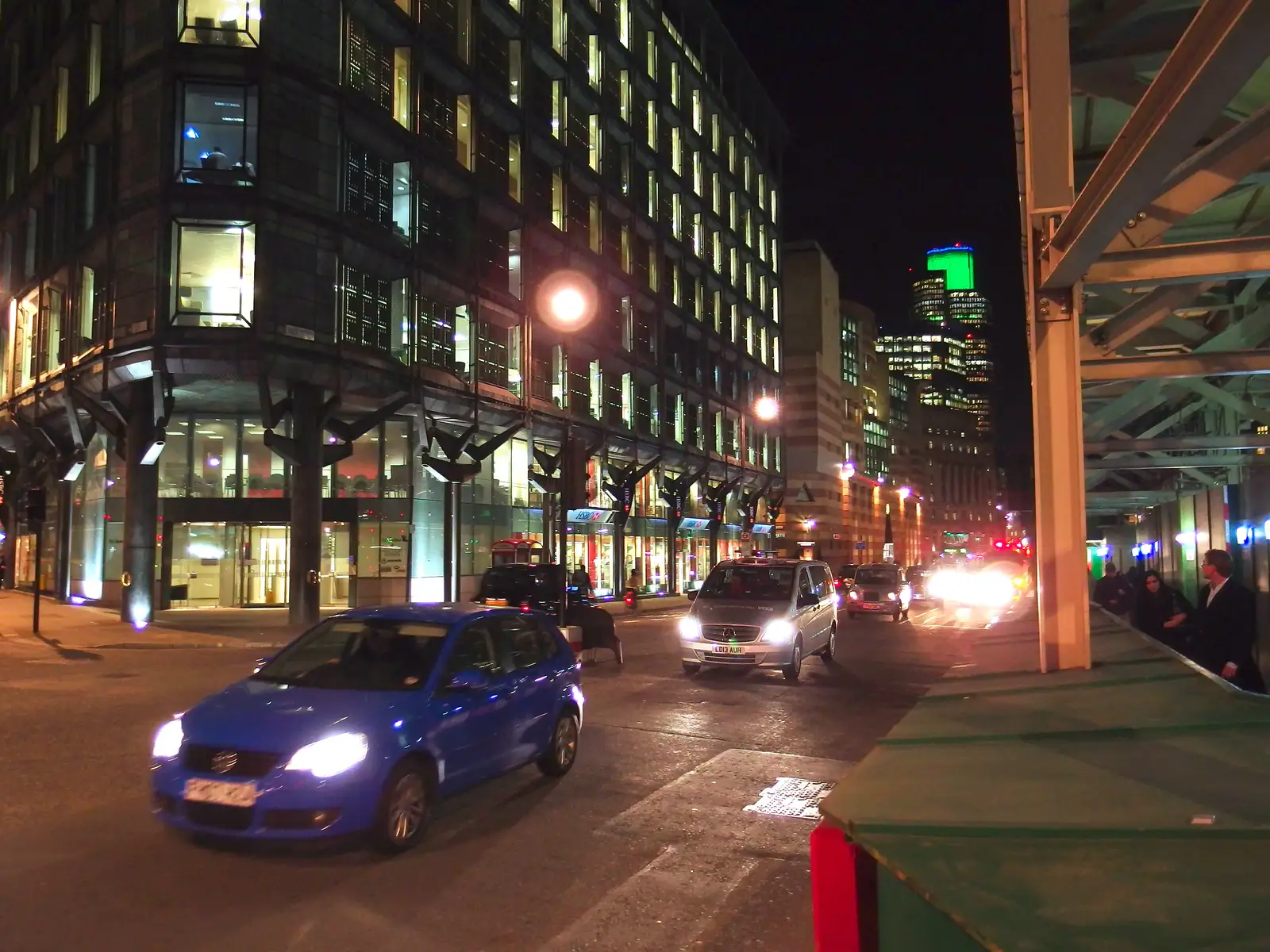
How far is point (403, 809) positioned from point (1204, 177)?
264 inches

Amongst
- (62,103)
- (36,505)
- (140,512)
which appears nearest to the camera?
(36,505)

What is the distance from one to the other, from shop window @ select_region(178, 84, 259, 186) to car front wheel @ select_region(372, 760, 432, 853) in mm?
23931

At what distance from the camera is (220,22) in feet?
88.0

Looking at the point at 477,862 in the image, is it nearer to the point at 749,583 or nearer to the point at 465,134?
the point at 749,583

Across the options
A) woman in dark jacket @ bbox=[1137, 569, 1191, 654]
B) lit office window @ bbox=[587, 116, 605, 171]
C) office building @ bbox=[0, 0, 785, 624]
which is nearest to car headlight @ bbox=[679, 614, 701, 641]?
office building @ bbox=[0, 0, 785, 624]

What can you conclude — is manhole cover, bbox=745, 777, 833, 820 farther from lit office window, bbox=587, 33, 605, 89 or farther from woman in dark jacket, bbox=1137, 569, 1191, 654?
lit office window, bbox=587, 33, 605, 89

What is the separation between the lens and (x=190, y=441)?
102 ft

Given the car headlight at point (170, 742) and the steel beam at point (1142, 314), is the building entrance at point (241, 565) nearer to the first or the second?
the car headlight at point (170, 742)

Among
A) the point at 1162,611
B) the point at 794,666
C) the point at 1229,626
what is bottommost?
the point at 794,666

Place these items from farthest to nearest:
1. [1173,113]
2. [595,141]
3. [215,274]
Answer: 1. [595,141]
2. [215,274]
3. [1173,113]

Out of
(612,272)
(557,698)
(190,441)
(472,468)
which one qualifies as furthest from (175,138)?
(557,698)

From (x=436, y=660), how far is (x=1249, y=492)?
974 centimetres

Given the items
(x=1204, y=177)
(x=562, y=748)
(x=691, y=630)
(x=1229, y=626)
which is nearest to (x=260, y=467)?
(x=691, y=630)

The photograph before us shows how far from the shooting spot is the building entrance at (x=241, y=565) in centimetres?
3072
